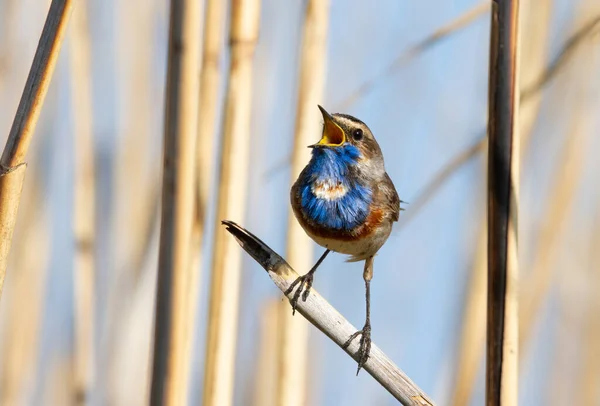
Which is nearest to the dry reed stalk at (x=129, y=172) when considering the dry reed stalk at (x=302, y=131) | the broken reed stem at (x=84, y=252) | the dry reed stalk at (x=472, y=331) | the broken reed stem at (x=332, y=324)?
the broken reed stem at (x=84, y=252)

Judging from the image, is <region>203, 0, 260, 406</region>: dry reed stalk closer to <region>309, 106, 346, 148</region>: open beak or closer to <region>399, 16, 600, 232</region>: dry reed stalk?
<region>309, 106, 346, 148</region>: open beak

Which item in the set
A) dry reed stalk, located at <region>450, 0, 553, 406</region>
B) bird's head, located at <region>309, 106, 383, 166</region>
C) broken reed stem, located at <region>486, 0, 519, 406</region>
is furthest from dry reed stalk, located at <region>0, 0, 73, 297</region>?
dry reed stalk, located at <region>450, 0, 553, 406</region>

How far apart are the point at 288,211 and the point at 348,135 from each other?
43 cm

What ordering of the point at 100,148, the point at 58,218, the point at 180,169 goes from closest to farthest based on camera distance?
the point at 180,169
the point at 100,148
the point at 58,218

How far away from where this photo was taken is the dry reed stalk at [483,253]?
7.00 feet

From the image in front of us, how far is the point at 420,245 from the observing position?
3363 mm

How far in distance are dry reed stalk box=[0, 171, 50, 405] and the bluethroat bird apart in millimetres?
1217

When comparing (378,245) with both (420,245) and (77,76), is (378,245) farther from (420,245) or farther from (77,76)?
(420,245)

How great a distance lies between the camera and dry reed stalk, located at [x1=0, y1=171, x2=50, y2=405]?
257 centimetres

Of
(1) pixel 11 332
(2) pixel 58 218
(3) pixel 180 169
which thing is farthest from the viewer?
(2) pixel 58 218

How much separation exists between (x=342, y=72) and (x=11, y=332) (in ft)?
5.20

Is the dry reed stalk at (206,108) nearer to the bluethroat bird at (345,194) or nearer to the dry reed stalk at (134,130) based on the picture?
the bluethroat bird at (345,194)

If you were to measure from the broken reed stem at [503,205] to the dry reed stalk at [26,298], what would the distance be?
1761 mm

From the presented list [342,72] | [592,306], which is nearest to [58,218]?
[342,72]
